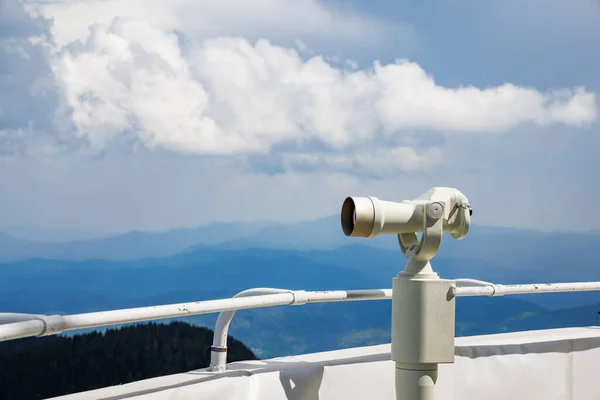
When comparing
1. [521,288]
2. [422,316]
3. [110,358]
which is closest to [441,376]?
[521,288]

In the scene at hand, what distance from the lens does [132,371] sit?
134 cm

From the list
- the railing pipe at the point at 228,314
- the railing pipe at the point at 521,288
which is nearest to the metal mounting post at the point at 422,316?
the railing pipe at the point at 228,314

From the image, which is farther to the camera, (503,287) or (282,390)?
(503,287)

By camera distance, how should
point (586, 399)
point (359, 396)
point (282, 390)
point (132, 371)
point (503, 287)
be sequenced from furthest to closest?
1. point (586, 399)
2. point (503, 287)
3. point (359, 396)
4. point (282, 390)
5. point (132, 371)

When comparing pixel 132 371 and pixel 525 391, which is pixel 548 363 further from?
pixel 132 371

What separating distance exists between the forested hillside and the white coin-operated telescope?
34 cm

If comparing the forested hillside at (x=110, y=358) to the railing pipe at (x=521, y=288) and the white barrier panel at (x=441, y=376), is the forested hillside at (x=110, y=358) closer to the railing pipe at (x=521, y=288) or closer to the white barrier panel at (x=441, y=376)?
the white barrier panel at (x=441, y=376)

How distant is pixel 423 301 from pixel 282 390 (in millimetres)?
328

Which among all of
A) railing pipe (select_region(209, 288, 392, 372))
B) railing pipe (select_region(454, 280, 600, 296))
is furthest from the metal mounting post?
railing pipe (select_region(454, 280, 600, 296))

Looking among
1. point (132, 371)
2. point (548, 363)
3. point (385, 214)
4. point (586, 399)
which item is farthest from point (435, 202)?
point (586, 399)

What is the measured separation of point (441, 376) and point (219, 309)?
736 mm

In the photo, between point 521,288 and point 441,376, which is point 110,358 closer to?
point 441,376

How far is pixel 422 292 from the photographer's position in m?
1.53

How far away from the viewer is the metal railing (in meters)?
1.06
